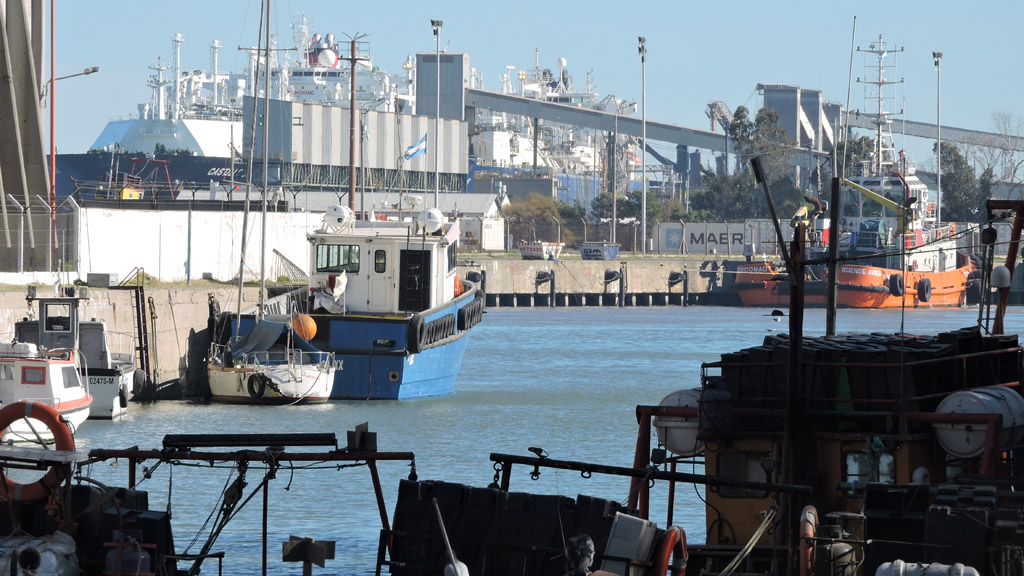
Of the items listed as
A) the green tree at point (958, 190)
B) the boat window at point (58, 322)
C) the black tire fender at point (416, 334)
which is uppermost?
the green tree at point (958, 190)

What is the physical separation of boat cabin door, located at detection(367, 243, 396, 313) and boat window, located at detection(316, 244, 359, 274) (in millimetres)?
587

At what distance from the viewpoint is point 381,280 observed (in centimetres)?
3203

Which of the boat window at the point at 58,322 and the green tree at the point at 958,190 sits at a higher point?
the green tree at the point at 958,190

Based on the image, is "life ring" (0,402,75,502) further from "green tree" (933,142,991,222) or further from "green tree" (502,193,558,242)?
"green tree" (933,142,991,222)

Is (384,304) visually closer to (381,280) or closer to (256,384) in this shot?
(381,280)

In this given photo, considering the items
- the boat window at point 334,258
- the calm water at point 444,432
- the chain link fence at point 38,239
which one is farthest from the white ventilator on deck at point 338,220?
the chain link fence at point 38,239

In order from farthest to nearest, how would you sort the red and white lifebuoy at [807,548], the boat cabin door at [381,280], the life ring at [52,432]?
the boat cabin door at [381,280] → the life ring at [52,432] → the red and white lifebuoy at [807,548]

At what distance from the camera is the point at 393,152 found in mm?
108688

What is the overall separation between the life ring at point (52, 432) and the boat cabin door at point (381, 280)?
19.8 meters

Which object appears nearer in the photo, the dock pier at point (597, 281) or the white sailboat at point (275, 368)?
the white sailboat at point (275, 368)

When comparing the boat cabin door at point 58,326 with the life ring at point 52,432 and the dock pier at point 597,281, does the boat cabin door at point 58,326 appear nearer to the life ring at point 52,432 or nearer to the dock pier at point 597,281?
the life ring at point 52,432

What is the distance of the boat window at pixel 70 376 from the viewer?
2488 centimetres

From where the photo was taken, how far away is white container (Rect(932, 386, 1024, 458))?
1282cm

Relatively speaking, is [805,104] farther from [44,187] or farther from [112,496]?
[112,496]
